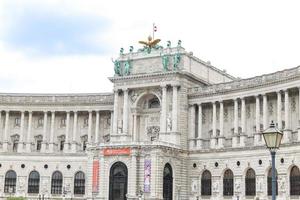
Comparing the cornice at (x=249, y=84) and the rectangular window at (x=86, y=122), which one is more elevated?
the cornice at (x=249, y=84)

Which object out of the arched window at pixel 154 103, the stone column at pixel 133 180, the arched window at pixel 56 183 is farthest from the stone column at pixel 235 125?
the arched window at pixel 56 183

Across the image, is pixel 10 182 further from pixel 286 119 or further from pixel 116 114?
pixel 286 119

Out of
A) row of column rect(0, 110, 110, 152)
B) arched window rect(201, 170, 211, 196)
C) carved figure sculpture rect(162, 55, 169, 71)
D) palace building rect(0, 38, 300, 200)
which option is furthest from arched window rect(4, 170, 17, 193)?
arched window rect(201, 170, 211, 196)

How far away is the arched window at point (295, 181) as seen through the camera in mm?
63562

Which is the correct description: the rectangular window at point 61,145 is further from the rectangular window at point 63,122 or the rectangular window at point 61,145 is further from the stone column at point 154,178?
the stone column at point 154,178

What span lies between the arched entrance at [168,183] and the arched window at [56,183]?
64.1 ft

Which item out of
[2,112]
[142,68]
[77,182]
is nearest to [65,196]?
[77,182]

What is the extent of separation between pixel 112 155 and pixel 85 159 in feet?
38.9

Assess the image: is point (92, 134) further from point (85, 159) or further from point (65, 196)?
point (65, 196)

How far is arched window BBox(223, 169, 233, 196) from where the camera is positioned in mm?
72406

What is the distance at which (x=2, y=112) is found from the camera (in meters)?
89.5

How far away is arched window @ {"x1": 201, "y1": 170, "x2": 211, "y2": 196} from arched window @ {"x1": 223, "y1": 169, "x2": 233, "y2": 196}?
264cm

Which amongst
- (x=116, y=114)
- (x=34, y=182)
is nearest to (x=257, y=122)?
(x=116, y=114)

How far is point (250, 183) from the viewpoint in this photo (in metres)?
70.0
